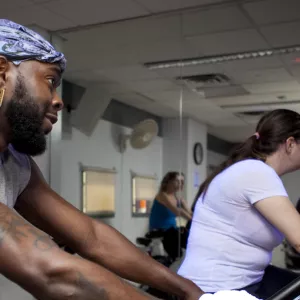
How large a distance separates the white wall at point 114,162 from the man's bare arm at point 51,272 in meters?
3.69

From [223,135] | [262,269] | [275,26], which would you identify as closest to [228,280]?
[262,269]

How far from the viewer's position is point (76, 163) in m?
4.65

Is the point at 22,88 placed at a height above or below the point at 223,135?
below

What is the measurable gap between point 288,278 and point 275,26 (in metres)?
2.24

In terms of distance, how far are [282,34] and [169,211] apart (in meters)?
2.09

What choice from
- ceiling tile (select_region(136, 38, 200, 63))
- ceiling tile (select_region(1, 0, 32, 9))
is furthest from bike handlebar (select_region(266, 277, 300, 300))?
ceiling tile (select_region(136, 38, 200, 63))

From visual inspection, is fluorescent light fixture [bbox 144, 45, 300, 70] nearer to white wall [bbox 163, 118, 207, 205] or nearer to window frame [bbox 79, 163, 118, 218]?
white wall [bbox 163, 118, 207, 205]

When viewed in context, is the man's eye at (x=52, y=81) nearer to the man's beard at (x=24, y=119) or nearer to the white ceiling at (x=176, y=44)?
the man's beard at (x=24, y=119)

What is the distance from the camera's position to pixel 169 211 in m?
4.58

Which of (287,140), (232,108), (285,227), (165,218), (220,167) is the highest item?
(232,108)

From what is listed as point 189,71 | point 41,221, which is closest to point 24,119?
point 41,221

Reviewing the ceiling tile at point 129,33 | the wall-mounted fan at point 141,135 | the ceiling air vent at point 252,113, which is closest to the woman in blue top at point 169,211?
the wall-mounted fan at point 141,135

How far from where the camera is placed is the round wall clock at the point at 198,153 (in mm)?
5086

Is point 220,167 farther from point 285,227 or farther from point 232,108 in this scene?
point 232,108
